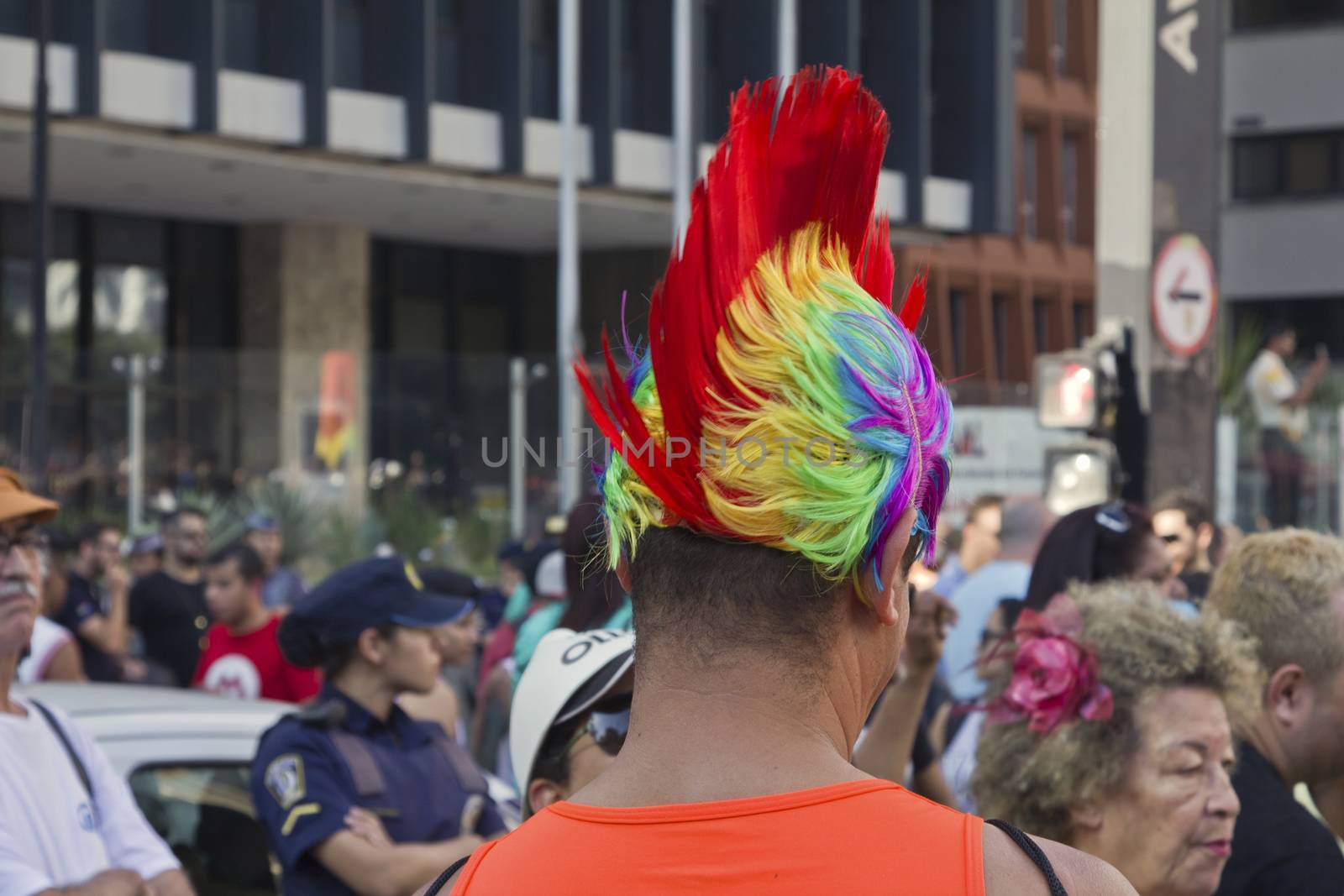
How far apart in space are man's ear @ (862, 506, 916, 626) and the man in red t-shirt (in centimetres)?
562

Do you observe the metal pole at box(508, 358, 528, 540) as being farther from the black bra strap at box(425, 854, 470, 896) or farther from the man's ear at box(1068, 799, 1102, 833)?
the black bra strap at box(425, 854, 470, 896)

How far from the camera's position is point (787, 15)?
22.6 m

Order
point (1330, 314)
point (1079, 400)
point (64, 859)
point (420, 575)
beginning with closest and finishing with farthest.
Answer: point (64, 859) → point (420, 575) → point (1079, 400) → point (1330, 314)

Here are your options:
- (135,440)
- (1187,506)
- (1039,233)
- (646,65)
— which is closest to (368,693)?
(1187,506)

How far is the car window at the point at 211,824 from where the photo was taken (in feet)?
15.0

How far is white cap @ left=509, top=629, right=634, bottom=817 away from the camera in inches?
117

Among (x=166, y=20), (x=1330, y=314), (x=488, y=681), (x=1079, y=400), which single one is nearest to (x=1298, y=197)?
(x=1330, y=314)

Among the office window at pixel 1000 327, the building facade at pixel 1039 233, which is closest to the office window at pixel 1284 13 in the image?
the building facade at pixel 1039 233

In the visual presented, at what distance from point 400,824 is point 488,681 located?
2.96 metres

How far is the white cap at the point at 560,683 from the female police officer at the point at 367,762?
3.02 feet

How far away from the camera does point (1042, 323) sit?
38438mm

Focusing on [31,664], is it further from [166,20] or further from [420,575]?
[166,20]

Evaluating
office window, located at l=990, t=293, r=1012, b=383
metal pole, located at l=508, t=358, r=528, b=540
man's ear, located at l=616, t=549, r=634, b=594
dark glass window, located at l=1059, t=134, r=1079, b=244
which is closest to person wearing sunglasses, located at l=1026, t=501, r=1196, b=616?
man's ear, located at l=616, t=549, r=634, b=594

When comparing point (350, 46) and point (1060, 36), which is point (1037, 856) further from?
point (1060, 36)
